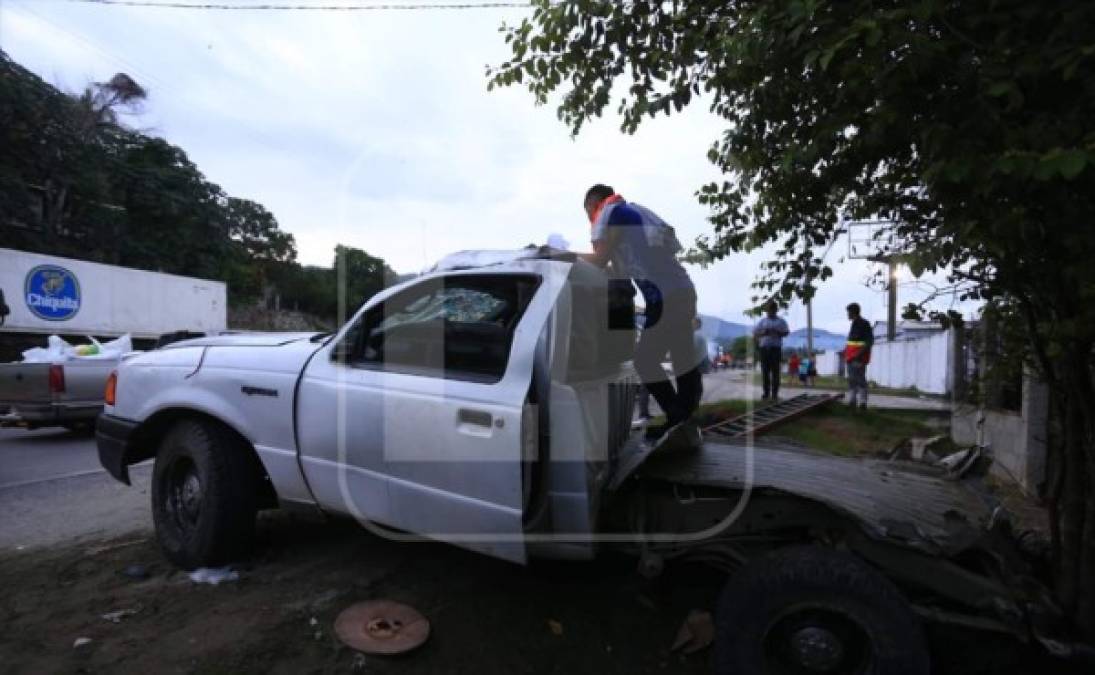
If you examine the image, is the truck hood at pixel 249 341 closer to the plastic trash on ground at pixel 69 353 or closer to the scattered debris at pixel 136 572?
the scattered debris at pixel 136 572

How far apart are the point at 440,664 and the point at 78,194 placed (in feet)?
91.8

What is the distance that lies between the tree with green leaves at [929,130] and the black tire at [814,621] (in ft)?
2.53

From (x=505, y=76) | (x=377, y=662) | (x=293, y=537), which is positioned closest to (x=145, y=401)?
(x=293, y=537)

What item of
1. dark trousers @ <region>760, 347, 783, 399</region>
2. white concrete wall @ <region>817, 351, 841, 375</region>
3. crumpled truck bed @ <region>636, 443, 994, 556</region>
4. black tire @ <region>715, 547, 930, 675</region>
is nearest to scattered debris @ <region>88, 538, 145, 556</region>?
crumpled truck bed @ <region>636, 443, 994, 556</region>

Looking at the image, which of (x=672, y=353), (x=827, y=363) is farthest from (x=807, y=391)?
(x=827, y=363)

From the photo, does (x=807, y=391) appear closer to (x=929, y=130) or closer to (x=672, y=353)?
(x=672, y=353)

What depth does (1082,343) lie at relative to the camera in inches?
89.9

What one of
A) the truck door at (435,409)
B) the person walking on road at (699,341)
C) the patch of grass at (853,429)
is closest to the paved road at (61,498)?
the truck door at (435,409)

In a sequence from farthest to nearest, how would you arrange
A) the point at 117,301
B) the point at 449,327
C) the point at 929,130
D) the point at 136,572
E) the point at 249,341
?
the point at 117,301 → the point at 249,341 → the point at 136,572 → the point at 449,327 → the point at 929,130

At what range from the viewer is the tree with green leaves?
1.83 meters

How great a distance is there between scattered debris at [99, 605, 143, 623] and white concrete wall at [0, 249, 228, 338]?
1425 centimetres

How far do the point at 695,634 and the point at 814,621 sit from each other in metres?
0.73

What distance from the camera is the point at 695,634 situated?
2887mm

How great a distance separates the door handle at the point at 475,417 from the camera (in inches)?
106
